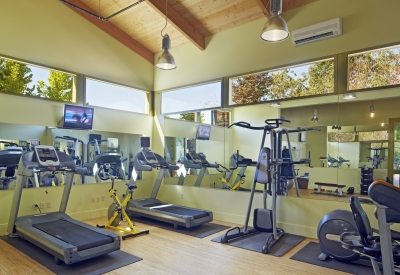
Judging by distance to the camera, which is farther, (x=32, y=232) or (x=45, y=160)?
(x=45, y=160)

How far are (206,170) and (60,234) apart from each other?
3.54 meters

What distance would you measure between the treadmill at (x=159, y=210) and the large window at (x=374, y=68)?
11.3ft

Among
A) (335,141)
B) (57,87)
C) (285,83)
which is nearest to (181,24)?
(285,83)

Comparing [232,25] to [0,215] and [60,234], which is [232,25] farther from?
[0,215]

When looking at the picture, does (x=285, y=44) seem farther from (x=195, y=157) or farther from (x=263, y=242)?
(x=263, y=242)

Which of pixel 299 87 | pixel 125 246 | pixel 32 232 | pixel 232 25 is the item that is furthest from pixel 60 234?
pixel 232 25

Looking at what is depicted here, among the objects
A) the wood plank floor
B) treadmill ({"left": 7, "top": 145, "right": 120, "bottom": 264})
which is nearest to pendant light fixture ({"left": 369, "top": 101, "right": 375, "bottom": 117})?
the wood plank floor

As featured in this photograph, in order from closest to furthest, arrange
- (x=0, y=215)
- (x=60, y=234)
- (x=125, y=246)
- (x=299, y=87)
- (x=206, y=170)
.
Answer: (x=60, y=234)
(x=125, y=246)
(x=0, y=215)
(x=299, y=87)
(x=206, y=170)

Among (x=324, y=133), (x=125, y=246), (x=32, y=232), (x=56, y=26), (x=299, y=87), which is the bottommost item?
(x=125, y=246)

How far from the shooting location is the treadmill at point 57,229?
3.37 metres

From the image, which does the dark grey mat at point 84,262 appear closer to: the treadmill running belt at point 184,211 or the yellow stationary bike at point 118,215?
the yellow stationary bike at point 118,215

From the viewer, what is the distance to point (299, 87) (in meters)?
5.11

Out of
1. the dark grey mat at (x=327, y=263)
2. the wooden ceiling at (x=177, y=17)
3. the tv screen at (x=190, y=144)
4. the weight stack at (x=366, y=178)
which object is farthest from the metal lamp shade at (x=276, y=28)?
the tv screen at (x=190, y=144)

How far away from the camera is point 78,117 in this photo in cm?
556
